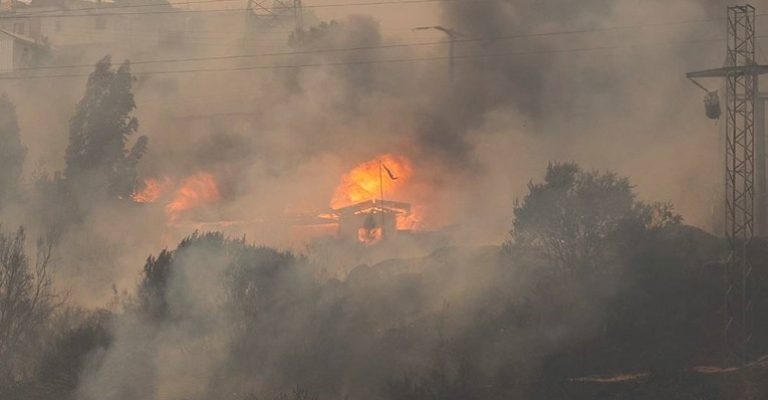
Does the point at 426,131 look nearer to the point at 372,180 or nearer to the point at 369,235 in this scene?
the point at 372,180

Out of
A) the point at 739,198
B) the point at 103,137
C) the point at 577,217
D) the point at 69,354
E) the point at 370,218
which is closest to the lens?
the point at 739,198

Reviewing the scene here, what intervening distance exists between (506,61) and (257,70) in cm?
1323

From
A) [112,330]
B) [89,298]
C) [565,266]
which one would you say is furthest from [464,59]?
[112,330]

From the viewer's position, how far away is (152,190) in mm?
48812

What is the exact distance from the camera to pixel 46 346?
31.6 m

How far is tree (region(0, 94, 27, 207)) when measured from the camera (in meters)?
43.7

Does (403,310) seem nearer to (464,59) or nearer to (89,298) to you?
(89,298)

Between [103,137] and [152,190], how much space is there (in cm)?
372

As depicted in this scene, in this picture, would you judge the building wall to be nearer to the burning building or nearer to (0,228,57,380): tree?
the burning building

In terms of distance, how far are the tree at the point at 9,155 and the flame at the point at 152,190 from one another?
5215 millimetres

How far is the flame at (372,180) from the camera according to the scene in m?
46.4

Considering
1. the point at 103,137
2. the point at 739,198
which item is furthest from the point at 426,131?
the point at 739,198

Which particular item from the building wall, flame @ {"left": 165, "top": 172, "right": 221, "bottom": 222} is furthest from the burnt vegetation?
the building wall

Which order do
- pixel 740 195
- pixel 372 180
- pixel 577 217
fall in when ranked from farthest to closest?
pixel 372 180, pixel 577 217, pixel 740 195
